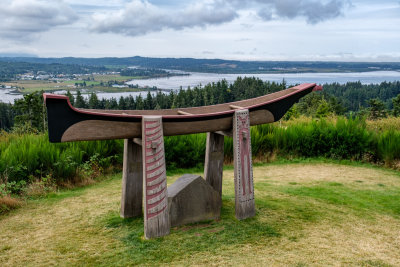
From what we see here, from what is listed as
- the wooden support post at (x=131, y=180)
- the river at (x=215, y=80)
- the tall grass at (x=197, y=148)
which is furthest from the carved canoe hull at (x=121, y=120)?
the river at (x=215, y=80)

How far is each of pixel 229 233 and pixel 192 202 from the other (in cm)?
55

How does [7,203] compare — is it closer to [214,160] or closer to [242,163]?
[214,160]

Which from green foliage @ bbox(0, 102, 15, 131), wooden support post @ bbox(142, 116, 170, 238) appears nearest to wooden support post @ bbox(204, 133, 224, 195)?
wooden support post @ bbox(142, 116, 170, 238)

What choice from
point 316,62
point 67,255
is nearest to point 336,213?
point 67,255

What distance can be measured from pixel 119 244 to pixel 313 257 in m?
1.89

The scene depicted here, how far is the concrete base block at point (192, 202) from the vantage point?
12.2 feet

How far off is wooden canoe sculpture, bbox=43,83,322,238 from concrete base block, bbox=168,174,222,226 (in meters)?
0.23

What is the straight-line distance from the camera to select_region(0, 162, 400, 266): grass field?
310cm

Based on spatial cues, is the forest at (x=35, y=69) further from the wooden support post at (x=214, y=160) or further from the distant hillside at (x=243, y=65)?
the wooden support post at (x=214, y=160)

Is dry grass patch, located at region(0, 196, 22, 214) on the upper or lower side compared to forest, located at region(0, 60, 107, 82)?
lower

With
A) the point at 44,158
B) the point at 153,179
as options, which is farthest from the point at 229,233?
the point at 44,158

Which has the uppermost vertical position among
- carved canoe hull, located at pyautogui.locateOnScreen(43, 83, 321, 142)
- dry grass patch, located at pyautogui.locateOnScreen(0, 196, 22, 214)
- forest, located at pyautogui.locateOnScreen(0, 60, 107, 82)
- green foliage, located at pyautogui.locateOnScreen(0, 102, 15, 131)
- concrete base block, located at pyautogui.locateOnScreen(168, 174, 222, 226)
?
forest, located at pyautogui.locateOnScreen(0, 60, 107, 82)

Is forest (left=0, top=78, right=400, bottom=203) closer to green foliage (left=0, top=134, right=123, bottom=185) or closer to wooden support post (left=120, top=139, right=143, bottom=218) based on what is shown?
green foliage (left=0, top=134, right=123, bottom=185)

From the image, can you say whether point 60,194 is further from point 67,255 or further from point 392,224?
point 392,224
